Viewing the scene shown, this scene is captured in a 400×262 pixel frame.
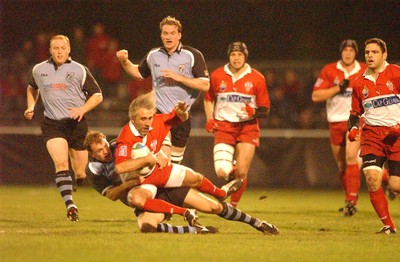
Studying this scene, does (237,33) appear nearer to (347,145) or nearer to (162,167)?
(347,145)

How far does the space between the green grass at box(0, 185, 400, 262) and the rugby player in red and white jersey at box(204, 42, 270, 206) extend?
840 millimetres

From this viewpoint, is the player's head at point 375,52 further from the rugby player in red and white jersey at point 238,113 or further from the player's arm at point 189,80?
the rugby player in red and white jersey at point 238,113

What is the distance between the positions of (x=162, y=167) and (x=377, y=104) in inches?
105

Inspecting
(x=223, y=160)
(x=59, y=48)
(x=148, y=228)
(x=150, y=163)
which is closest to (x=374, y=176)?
(x=148, y=228)

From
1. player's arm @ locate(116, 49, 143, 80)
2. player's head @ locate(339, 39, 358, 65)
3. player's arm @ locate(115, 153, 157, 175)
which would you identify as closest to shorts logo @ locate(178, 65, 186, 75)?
player's arm @ locate(116, 49, 143, 80)

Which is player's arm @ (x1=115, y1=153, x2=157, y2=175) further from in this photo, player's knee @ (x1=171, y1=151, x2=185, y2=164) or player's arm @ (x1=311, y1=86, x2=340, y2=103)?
player's arm @ (x1=311, y1=86, x2=340, y2=103)

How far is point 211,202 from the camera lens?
9.79m

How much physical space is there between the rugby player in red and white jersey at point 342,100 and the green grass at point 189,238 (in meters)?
0.71

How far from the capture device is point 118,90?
19.9m

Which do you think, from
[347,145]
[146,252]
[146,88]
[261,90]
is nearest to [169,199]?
[146,252]

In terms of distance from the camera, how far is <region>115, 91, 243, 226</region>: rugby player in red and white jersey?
31.3ft

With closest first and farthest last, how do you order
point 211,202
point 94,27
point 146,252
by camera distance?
point 146,252 → point 211,202 → point 94,27

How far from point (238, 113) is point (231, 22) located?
350 inches

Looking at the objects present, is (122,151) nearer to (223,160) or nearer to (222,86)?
(223,160)
